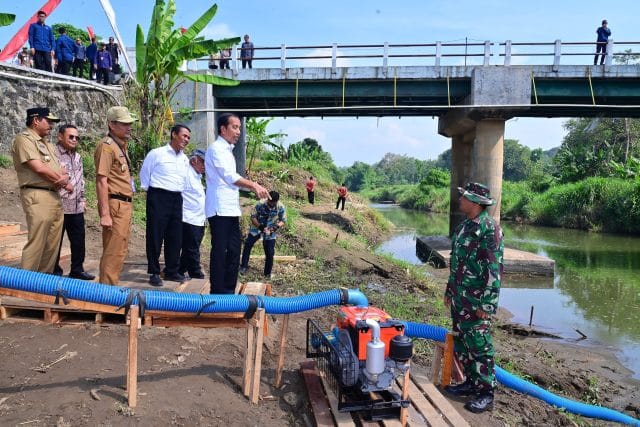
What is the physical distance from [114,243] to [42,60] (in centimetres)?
1027

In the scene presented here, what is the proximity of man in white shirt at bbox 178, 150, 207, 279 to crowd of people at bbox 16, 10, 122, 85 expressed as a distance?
812 cm

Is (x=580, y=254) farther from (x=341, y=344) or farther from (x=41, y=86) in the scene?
(x=41, y=86)

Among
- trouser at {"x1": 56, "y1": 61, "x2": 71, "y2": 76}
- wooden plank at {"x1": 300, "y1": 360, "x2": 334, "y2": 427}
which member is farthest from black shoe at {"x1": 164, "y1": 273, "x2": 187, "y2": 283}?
trouser at {"x1": 56, "y1": 61, "x2": 71, "y2": 76}

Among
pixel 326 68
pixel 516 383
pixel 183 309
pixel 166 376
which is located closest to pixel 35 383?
pixel 166 376

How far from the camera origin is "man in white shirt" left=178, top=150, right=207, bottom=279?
5.73 metres

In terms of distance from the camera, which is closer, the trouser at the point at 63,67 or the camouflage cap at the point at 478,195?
the camouflage cap at the point at 478,195

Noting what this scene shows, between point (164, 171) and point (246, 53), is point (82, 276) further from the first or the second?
point (246, 53)

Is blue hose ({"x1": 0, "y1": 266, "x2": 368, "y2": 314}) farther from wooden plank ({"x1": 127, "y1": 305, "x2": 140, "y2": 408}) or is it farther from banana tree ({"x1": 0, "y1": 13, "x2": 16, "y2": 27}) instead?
banana tree ({"x1": 0, "y1": 13, "x2": 16, "y2": 27})

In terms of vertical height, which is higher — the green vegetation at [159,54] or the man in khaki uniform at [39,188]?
the green vegetation at [159,54]

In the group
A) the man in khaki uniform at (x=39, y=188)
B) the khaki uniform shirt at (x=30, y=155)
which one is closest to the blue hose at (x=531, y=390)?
the man in khaki uniform at (x=39, y=188)

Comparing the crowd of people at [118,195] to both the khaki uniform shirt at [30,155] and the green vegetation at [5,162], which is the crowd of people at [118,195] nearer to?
the khaki uniform shirt at [30,155]

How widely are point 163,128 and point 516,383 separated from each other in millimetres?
11378

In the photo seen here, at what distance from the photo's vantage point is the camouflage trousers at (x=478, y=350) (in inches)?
146

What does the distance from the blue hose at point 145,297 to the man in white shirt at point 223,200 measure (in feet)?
2.27
